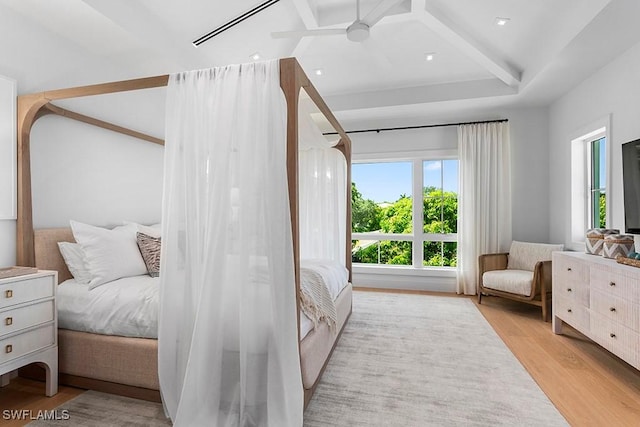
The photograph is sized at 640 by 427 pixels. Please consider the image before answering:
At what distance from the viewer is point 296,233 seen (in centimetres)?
182

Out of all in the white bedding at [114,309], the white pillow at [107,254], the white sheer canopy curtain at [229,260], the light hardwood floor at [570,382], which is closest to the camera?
the white sheer canopy curtain at [229,260]

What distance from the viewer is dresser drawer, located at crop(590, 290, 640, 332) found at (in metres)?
2.14

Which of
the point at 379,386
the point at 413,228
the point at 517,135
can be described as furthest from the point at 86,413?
the point at 517,135

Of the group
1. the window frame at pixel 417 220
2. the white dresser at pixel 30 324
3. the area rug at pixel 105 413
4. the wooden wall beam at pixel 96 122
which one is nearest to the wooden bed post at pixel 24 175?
the wooden wall beam at pixel 96 122

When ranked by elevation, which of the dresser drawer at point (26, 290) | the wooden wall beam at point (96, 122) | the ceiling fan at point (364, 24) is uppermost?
the ceiling fan at point (364, 24)

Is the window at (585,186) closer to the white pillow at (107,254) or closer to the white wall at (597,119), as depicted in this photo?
the white wall at (597,119)

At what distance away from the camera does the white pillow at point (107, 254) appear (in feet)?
7.75

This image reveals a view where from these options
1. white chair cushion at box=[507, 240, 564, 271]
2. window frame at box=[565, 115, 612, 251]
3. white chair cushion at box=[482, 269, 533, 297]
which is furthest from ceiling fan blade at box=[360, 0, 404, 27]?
white chair cushion at box=[507, 240, 564, 271]

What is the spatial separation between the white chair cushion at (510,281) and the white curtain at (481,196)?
54cm

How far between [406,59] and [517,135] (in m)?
2.04

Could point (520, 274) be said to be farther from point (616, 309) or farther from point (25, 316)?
point (25, 316)

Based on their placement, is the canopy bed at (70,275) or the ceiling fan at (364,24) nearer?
the canopy bed at (70,275)

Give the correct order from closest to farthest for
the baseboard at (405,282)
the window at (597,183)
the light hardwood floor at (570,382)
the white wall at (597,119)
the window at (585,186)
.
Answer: the light hardwood floor at (570,382) < the white wall at (597,119) < the window at (597,183) < the window at (585,186) < the baseboard at (405,282)

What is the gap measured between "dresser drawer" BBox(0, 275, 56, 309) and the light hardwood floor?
66 cm
